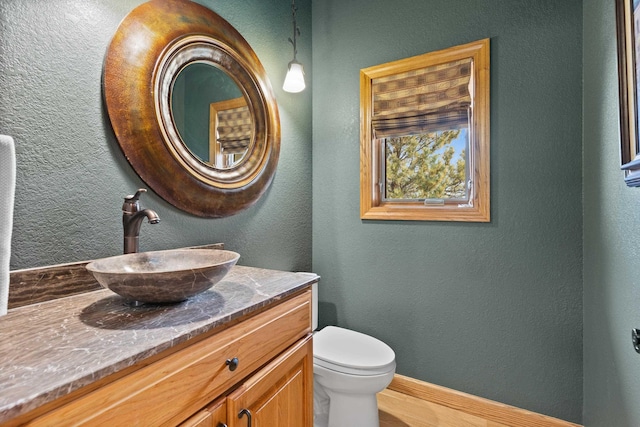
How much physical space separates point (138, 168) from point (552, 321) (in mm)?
2001

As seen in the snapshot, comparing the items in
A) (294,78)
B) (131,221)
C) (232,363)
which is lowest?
(232,363)

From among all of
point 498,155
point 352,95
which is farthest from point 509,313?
point 352,95

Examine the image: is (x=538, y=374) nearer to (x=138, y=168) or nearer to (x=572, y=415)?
(x=572, y=415)

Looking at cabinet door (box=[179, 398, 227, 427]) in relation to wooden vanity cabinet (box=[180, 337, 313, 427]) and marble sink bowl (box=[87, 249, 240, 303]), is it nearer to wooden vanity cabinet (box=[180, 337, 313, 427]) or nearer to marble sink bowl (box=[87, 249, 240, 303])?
wooden vanity cabinet (box=[180, 337, 313, 427])

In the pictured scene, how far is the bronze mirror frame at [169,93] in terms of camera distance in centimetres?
116

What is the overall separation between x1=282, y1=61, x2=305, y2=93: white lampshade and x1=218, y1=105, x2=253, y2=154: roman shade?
306 millimetres

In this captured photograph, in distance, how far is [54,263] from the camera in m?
1.00

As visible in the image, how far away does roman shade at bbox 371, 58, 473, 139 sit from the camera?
1771mm

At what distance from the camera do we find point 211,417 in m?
0.79

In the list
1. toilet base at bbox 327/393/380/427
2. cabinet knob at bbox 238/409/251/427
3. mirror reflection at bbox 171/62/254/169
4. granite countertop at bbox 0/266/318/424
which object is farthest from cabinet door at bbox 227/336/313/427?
mirror reflection at bbox 171/62/254/169

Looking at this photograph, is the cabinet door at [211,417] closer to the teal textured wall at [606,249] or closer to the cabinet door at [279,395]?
the cabinet door at [279,395]

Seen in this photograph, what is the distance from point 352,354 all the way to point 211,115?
4.43 ft

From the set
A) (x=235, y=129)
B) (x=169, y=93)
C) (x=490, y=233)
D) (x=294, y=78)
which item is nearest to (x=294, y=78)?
(x=294, y=78)

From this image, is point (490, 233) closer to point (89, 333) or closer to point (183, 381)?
point (183, 381)
